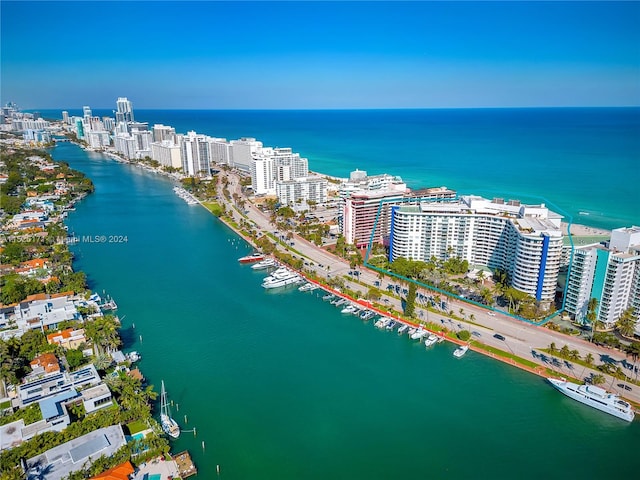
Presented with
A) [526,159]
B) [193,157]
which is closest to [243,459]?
[193,157]

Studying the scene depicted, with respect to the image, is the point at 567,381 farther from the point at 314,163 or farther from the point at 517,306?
the point at 314,163

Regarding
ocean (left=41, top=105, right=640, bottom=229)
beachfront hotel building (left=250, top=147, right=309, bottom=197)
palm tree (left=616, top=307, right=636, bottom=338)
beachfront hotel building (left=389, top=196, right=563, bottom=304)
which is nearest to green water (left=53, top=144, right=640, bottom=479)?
palm tree (left=616, top=307, right=636, bottom=338)

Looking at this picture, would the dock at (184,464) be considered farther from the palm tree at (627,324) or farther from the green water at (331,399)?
the palm tree at (627,324)

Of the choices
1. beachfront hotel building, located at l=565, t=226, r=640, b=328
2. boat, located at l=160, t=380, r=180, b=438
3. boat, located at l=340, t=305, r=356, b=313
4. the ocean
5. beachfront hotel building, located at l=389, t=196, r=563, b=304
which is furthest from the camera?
the ocean

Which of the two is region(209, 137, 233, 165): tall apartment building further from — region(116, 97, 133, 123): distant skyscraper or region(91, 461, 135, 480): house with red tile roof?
region(91, 461, 135, 480): house with red tile roof

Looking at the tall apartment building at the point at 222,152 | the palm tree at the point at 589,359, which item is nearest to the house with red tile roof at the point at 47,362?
the palm tree at the point at 589,359
